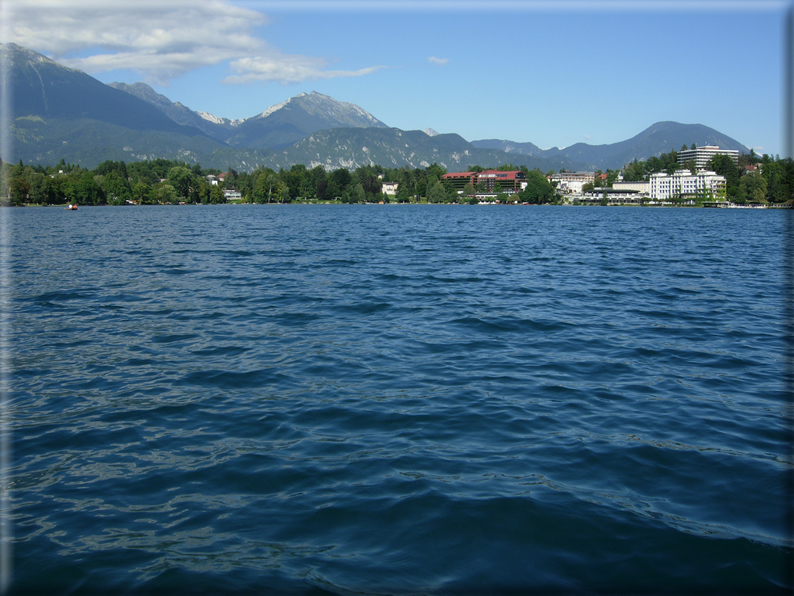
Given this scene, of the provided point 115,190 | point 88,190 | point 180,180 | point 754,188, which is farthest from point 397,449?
point 754,188

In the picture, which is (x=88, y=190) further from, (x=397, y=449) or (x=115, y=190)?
(x=397, y=449)

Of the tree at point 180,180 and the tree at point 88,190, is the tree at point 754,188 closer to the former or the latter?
the tree at point 180,180

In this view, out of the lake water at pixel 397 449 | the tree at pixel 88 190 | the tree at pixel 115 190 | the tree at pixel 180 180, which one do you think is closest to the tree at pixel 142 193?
the tree at pixel 115 190

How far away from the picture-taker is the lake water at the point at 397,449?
487 centimetres

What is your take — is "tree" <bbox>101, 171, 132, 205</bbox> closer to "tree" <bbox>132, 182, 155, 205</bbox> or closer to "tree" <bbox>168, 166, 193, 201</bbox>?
"tree" <bbox>132, 182, 155, 205</bbox>

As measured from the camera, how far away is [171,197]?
17300 cm

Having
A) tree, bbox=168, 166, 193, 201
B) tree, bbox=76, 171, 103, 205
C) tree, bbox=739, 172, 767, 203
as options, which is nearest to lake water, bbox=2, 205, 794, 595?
tree, bbox=76, 171, 103, 205

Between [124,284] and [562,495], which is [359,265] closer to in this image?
[124,284]

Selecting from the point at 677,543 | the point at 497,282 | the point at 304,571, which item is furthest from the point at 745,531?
the point at 497,282

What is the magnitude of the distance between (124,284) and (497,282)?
45.9 ft

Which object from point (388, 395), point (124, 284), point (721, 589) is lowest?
point (721, 589)

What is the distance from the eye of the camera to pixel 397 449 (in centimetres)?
702

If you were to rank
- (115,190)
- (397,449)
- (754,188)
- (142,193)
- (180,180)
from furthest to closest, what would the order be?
(180,180)
(754,188)
(142,193)
(115,190)
(397,449)

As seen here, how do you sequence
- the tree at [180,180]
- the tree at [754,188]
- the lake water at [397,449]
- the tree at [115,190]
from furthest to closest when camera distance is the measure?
the tree at [180,180] < the tree at [115,190] < the tree at [754,188] < the lake water at [397,449]
